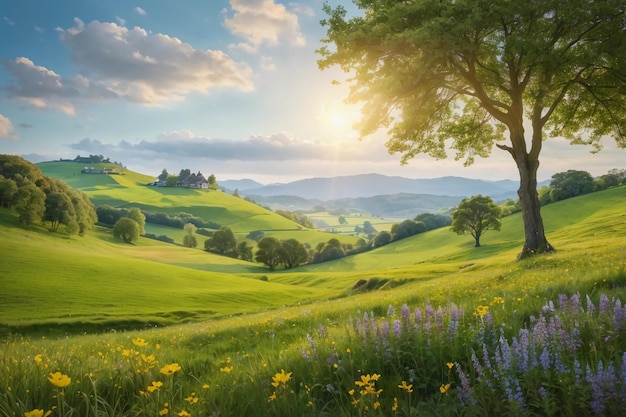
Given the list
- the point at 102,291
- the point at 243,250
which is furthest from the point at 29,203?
the point at 243,250

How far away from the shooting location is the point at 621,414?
2.64 meters

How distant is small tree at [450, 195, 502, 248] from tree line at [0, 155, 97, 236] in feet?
300

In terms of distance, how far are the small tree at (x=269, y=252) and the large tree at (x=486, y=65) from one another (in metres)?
88.6

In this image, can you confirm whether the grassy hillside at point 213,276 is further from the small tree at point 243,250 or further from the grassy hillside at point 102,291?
the small tree at point 243,250

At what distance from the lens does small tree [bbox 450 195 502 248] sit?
8938 centimetres

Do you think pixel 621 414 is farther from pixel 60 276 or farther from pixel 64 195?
pixel 64 195

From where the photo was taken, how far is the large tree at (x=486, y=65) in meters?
20.1

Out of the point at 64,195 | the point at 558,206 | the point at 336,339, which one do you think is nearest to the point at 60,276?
the point at 64,195

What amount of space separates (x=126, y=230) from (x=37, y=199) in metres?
34.8

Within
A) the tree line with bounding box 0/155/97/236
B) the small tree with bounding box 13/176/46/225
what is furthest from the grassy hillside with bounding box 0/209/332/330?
the tree line with bounding box 0/155/97/236

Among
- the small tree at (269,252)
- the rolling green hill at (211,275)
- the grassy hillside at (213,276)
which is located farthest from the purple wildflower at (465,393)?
the small tree at (269,252)

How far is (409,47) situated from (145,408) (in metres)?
21.5

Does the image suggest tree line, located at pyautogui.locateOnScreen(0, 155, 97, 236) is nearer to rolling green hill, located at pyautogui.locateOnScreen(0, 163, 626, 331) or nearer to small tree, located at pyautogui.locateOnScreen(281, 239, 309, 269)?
rolling green hill, located at pyautogui.locateOnScreen(0, 163, 626, 331)

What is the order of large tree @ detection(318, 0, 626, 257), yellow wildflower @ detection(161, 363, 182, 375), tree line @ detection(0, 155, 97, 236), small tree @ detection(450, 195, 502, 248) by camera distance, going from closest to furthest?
yellow wildflower @ detection(161, 363, 182, 375) → large tree @ detection(318, 0, 626, 257) → tree line @ detection(0, 155, 97, 236) → small tree @ detection(450, 195, 502, 248)
